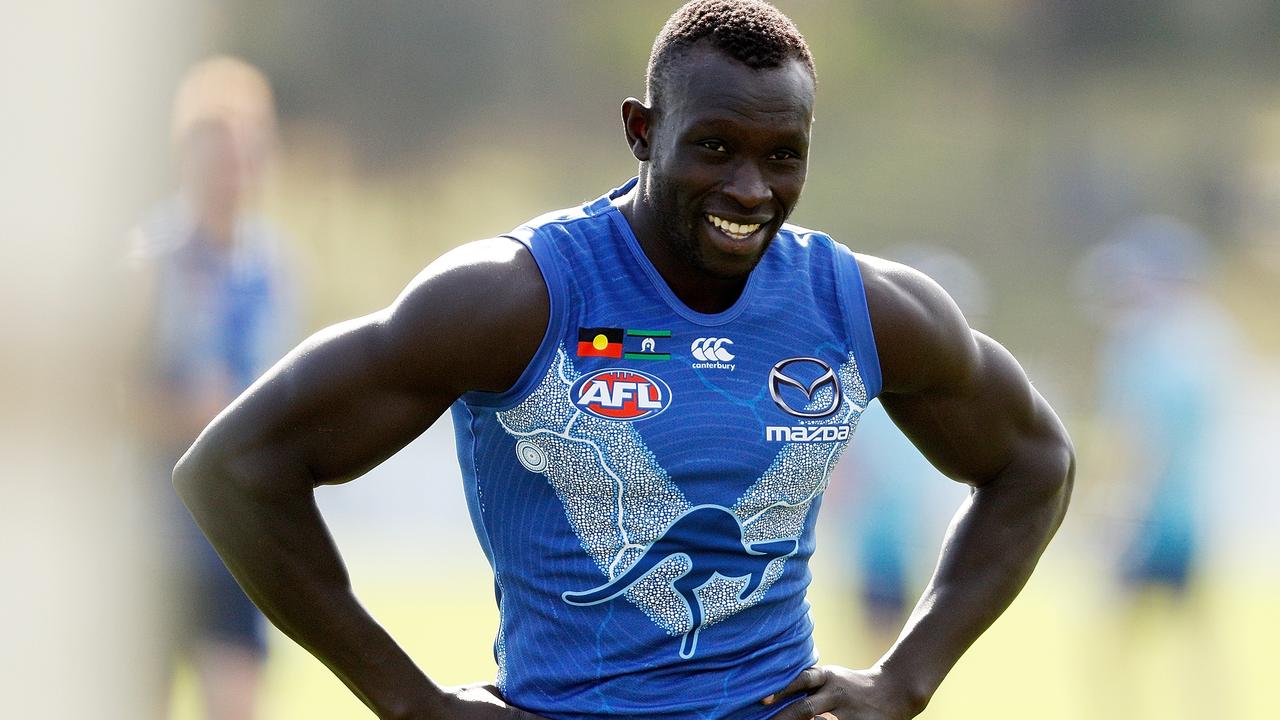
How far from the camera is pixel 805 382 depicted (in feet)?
7.39

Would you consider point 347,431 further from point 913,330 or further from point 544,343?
point 913,330

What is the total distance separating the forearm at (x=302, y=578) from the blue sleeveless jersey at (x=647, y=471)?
19cm

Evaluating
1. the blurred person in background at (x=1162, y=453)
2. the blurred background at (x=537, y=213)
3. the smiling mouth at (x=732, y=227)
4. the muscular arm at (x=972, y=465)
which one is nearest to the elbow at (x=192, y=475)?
the smiling mouth at (x=732, y=227)

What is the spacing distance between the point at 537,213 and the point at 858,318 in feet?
25.7

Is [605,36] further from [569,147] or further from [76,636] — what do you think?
[76,636]

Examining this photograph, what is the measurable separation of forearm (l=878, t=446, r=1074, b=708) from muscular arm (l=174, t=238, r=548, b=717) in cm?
80

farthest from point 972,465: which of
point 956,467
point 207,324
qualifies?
point 207,324

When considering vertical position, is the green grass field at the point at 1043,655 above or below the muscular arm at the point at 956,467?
below

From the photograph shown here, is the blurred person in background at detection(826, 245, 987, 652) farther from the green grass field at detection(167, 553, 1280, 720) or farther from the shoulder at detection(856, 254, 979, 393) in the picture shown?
the shoulder at detection(856, 254, 979, 393)

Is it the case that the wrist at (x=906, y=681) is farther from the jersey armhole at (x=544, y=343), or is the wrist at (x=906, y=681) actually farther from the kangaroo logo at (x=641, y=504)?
the jersey armhole at (x=544, y=343)

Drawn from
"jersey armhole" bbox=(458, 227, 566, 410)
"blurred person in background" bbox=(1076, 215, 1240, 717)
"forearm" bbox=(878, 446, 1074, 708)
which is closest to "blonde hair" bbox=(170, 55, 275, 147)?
"jersey armhole" bbox=(458, 227, 566, 410)

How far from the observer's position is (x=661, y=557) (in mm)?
2191

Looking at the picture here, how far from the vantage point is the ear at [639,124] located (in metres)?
2.31

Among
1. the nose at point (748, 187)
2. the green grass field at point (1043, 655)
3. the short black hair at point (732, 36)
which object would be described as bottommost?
the green grass field at point (1043, 655)
